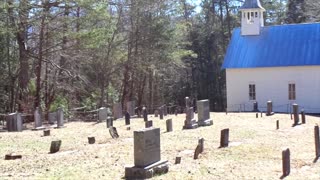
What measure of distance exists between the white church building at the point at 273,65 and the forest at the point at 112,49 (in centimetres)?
478

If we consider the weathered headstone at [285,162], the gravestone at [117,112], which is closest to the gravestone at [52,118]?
the gravestone at [117,112]

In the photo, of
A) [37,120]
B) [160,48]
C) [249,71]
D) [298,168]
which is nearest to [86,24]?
[37,120]

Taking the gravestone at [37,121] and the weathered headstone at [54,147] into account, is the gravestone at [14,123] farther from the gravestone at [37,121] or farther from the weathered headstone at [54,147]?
the weathered headstone at [54,147]

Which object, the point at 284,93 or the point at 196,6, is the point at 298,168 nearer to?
the point at 284,93

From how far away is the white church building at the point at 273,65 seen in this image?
37.1 meters

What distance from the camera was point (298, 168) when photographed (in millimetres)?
12266

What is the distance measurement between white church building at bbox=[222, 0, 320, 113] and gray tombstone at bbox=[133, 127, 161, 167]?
26354mm

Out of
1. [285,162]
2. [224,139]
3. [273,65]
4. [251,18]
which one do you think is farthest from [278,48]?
[285,162]

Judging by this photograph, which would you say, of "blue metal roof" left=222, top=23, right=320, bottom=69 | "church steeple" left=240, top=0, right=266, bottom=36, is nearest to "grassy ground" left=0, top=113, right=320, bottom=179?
"blue metal roof" left=222, top=23, right=320, bottom=69

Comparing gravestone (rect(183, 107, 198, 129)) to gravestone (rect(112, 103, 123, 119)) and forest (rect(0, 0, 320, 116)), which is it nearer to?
gravestone (rect(112, 103, 123, 119))

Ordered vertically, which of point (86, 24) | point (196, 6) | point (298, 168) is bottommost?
point (298, 168)

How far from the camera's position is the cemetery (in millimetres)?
11492

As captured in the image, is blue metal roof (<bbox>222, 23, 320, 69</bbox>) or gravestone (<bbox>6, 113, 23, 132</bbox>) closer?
gravestone (<bbox>6, 113, 23, 132</bbox>)

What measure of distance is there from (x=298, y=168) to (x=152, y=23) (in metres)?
28.6
